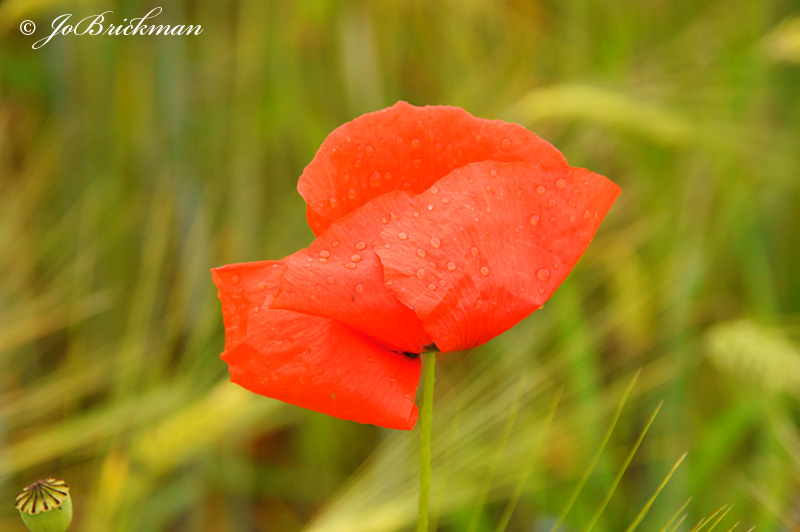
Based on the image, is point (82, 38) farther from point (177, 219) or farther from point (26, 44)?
point (177, 219)

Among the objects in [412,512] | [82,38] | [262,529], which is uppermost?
[82,38]

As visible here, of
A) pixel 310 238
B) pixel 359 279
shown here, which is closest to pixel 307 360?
pixel 359 279

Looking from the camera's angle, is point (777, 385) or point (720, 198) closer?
point (777, 385)

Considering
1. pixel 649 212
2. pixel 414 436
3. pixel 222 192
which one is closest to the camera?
pixel 414 436

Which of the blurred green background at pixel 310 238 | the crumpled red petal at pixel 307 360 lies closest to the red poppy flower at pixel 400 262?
the crumpled red petal at pixel 307 360

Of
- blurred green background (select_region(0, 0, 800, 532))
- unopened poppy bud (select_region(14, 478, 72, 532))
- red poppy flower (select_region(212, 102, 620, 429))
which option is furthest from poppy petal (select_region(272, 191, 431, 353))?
blurred green background (select_region(0, 0, 800, 532))

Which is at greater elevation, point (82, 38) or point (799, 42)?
point (82, 38)

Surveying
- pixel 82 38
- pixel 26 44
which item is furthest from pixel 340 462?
pixel 26 44

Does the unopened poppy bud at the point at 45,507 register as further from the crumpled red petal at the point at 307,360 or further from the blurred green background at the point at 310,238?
the blurred green background at the point at 310,238
